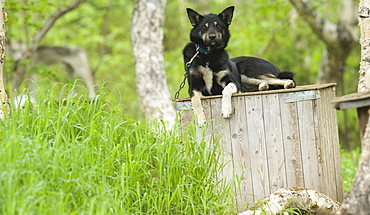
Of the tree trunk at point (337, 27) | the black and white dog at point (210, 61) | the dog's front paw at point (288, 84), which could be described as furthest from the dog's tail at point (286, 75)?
the tree trunk at point (337, 27)

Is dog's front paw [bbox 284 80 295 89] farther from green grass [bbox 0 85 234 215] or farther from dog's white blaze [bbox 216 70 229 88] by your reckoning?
green grass [bbox 0 85 234 215]

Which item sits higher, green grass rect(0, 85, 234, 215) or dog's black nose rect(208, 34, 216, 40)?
dog's black nose rect(208, 34, 216, 40)

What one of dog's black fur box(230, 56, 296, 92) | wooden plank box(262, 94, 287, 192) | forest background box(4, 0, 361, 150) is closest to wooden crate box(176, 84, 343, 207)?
wooden plank box(262, 94, 287, 192)

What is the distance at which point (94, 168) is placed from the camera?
2676 mm

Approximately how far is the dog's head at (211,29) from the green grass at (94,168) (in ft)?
3.06

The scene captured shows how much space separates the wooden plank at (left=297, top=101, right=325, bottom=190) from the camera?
344cm

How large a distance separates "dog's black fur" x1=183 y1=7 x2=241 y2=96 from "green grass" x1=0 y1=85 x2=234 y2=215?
0.62 meters

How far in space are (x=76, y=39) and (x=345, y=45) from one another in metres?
8.44

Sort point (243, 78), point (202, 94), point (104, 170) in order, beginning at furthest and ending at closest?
point (243, 78), point (202, 94), point (104, 170)

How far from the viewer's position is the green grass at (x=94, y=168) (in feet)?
8.02

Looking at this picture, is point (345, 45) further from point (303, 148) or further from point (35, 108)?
point (35, 108)

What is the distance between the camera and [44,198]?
8.09ft

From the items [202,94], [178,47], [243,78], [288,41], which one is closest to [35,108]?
[202,94]

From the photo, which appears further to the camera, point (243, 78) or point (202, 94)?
point (243, 78)
